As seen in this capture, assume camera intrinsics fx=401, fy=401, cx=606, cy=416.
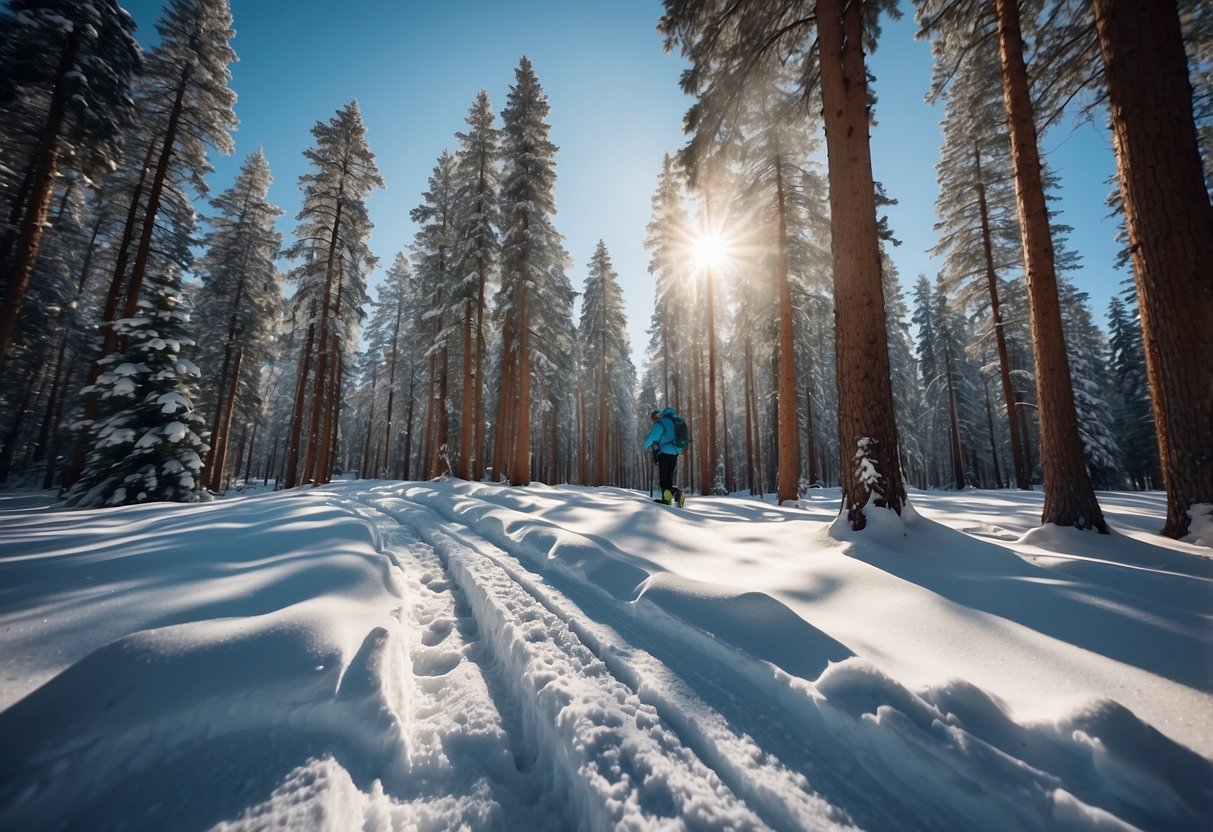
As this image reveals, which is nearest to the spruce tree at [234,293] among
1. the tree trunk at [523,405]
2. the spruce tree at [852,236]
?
the tree trunk at [523,405]

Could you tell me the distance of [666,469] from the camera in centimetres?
780

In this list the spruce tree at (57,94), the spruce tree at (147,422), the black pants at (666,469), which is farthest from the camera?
the spruce tree at (147,422)

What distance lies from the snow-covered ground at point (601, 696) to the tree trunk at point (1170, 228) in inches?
56.1

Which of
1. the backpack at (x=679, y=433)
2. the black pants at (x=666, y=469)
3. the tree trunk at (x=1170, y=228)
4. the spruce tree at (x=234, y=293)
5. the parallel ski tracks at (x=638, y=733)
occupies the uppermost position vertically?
the spruce tree at (x=234, y=293)

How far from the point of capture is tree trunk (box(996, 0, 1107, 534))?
13.5 ft

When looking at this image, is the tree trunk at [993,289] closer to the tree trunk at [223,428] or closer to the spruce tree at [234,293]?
the spruce tree at [234,293]

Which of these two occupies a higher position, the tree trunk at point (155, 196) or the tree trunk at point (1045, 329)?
the tree trunk at point (155, 196)

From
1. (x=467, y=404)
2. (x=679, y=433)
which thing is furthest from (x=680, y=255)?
(x=679, y=433)

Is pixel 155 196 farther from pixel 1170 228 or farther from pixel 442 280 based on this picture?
pixel 1170 228

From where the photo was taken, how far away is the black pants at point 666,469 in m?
7.79

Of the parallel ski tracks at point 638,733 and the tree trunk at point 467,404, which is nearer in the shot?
the parallel ski tracks at point 638,733

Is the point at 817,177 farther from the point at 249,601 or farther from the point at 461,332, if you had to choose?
the point at 249,601

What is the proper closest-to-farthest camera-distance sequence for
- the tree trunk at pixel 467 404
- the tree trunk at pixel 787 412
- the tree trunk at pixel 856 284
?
the tree trunk at pixel 856 284, the tree trunk at pixel 787 412, the tree trunk at pixel 467 404

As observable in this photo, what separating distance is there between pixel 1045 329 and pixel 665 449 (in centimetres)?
522
